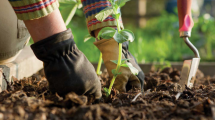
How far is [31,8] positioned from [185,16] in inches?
32.6

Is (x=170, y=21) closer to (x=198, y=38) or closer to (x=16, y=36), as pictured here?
(x=198, y=38)

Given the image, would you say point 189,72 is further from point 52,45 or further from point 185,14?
point 52,45

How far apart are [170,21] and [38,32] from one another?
3312 mm

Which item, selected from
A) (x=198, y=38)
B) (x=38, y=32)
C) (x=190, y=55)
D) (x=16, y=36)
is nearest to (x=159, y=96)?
(x=38, y=32)

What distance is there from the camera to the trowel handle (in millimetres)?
1198

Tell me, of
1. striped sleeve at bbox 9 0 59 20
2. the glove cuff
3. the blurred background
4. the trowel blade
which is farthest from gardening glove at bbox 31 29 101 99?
the trowel blade

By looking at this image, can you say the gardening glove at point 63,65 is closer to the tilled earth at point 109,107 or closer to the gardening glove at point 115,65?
the tilled earth at point 109,107

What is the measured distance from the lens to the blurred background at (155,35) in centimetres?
260

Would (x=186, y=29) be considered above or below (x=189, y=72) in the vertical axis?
above

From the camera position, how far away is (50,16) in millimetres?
913

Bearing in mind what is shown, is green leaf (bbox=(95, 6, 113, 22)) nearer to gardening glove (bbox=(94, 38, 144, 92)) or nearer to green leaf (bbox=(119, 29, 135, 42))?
green leaf (bbox=(119, 29, 135, 42))

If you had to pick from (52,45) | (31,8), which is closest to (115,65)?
(52,45)

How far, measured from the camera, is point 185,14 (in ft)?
3.99

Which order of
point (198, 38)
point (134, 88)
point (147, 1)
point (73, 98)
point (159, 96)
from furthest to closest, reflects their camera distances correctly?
point (147, 1) → point (198, 38) → point (134, 88) → point (159, 96) → point (73, 98)
